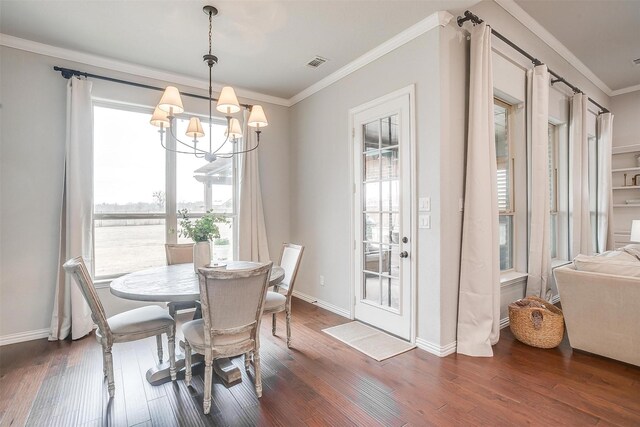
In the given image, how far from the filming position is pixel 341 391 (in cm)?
223

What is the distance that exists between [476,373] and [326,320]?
5.50 ft

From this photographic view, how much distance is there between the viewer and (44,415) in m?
1.96

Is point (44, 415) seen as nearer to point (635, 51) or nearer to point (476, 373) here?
point (476, 373)

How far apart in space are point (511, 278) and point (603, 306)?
84 cm

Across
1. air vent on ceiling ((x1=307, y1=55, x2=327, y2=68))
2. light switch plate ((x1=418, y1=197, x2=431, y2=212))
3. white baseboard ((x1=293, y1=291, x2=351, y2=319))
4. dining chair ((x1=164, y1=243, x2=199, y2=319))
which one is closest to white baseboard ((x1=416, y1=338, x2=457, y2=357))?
white baseboard ((x1=293, y1=291, x2=351, y2=319))

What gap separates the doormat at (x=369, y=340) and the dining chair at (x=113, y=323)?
1.55 metres

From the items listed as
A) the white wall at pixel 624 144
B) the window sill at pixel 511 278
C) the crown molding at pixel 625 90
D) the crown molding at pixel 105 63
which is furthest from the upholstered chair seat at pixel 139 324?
the crown molding at pixel 625 90

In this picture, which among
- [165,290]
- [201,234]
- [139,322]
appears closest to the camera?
[165,290]

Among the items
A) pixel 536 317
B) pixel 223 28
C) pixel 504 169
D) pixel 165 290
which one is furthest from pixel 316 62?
pixel 536 317

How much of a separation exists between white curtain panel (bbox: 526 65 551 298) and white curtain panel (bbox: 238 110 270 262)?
323 cm

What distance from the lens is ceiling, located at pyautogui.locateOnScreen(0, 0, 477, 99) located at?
2648 mm

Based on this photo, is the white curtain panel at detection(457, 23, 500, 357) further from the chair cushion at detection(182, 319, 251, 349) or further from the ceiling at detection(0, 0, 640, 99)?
the chair cushion at detection(182, 319, 251, 349)

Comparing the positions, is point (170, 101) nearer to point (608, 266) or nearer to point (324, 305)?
point (324, 305)

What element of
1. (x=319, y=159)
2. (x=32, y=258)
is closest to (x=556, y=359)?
(x=319, y=159)
